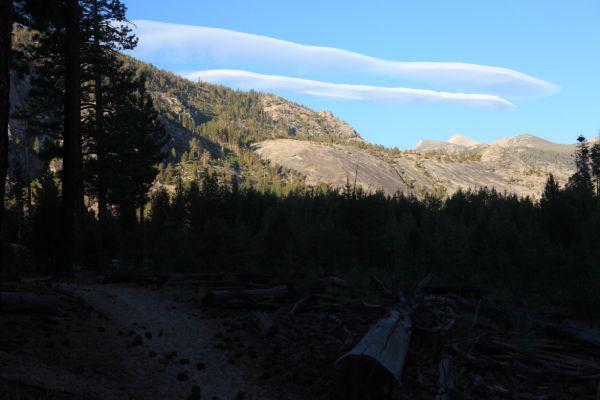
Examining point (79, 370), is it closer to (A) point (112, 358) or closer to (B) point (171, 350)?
(A) point (112, 358)

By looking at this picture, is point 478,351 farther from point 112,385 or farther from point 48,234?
point 48,234

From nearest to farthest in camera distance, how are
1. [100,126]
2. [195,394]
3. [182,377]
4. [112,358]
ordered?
1. [195,394]
2. [182,377]
3. [112,358]
4. [100,126]

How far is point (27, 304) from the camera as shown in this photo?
9.55 metres

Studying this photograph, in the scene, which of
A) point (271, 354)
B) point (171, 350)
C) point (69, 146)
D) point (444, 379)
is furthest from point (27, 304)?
point (69, 146)

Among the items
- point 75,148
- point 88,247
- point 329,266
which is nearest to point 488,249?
point 329,266

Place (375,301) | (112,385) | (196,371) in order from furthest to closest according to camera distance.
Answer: (375,301) → (196,371) → (112,385)

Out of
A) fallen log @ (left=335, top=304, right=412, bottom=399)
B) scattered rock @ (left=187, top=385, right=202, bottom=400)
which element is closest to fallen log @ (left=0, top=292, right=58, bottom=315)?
scattered rock @ (left=187, top=385, right=202, bottom=400)

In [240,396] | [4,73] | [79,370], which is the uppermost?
[4,73]

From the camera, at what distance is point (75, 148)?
1794 cm

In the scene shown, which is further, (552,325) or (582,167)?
(582,167)

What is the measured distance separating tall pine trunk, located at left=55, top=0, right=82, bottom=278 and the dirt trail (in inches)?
135

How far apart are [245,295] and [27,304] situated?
18.6ft

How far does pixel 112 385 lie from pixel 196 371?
172cm

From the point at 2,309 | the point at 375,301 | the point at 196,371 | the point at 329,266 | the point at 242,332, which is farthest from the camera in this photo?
the point at 329,266
